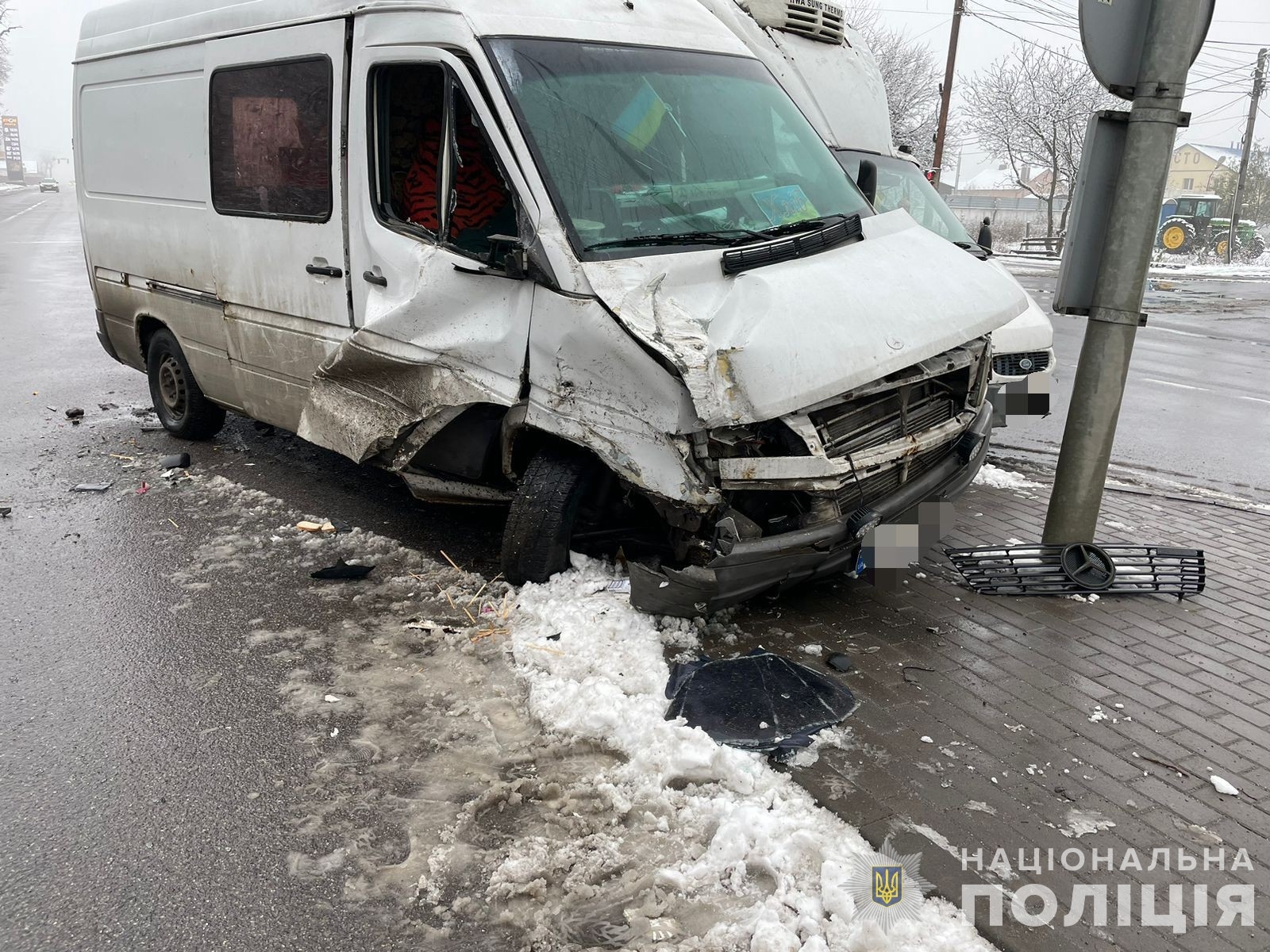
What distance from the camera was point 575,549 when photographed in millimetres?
4750

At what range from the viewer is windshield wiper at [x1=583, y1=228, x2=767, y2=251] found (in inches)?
163

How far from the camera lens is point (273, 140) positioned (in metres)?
5.54

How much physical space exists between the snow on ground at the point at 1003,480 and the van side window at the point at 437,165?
4.02 m

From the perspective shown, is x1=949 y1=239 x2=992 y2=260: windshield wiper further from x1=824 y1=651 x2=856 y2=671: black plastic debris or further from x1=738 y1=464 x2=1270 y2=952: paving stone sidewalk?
x1=824 y1=651 x2=856 y2=671: black plastic debris

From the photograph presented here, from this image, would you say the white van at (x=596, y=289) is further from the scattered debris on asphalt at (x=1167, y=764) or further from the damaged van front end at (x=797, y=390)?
the scattered debris on asphalt at (x=1167, y=764)

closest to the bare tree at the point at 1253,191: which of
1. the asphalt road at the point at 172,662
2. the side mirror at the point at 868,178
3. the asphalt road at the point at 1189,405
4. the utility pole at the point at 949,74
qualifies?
the utility pole at the point at 949,74

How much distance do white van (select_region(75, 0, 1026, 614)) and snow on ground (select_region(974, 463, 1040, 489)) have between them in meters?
2.00

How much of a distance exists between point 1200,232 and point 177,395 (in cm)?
4628

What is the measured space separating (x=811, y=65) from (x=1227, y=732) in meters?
6.27

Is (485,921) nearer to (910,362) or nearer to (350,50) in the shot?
(910,362)

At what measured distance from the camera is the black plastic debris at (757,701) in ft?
11.8

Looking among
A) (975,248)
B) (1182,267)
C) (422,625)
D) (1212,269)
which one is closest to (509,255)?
(422,625)

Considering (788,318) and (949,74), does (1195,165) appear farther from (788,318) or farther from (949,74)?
(788,318)

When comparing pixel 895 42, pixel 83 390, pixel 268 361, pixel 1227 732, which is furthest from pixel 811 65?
pixel 895 42
